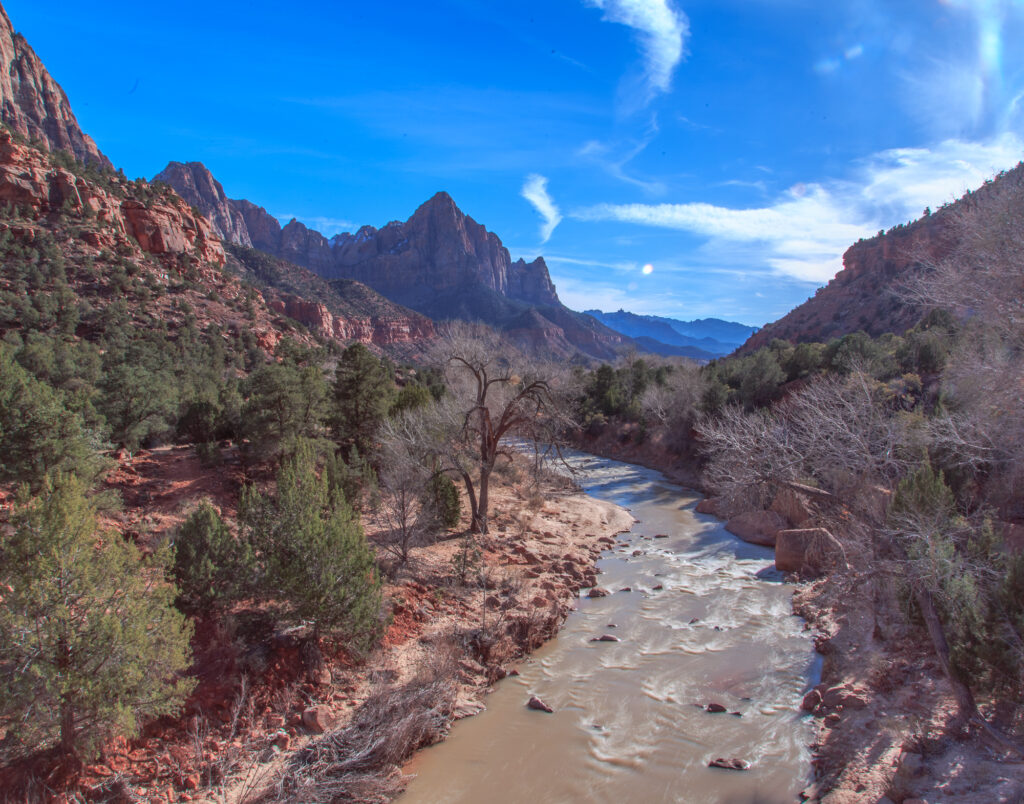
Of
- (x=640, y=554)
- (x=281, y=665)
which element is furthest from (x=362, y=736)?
(x=640, y=554)

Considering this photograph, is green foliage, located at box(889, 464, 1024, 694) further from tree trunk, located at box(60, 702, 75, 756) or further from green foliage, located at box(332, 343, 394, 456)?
Result: green foliage, located at box(332, 343, 394, 456)

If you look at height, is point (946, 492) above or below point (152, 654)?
above

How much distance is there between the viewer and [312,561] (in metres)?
8.01

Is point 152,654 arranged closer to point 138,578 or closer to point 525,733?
point 138,578

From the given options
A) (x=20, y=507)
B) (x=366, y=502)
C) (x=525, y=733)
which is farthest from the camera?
(x=366, y=502)

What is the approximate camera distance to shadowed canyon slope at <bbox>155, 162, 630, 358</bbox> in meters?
135

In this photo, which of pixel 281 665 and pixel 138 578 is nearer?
pixel 138 578

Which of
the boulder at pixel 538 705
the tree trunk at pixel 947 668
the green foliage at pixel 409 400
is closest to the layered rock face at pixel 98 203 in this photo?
the green foliage at pixel 409 400

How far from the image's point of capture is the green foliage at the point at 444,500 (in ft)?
49.4

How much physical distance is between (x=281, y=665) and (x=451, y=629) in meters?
3.27

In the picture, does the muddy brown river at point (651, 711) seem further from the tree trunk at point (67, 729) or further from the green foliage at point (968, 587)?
the tree trunk at point (67, 729)

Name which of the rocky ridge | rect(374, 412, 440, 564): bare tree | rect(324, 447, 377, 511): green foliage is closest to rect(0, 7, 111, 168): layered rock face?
the rocky ridge

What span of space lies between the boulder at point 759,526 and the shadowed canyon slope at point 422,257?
10634 centimetres

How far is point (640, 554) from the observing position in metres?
16.6
